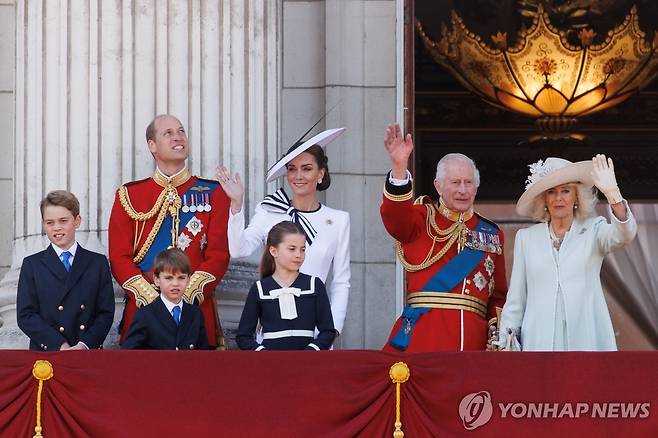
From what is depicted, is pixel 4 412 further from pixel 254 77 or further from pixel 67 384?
pixel 254 77

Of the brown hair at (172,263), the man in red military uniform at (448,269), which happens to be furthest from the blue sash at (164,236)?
the man in red military uniform at (448,269)

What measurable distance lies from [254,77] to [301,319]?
2.21m

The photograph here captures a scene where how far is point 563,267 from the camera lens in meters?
8.62

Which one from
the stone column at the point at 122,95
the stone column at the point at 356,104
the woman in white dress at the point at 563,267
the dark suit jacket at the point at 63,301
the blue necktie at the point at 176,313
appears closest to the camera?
the woman in white dress at the point at 563,267

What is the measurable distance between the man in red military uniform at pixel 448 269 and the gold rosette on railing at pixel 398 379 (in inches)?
34.4

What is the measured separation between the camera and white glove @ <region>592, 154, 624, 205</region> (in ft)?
27.1

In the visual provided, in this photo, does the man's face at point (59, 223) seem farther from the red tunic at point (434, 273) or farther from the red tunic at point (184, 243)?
the red tunic at point (434, 273)

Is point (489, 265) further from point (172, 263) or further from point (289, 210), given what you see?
point (172, 263)

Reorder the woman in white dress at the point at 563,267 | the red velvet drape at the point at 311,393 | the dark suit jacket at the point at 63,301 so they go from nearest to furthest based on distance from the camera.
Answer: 1. the red velvet drape at the point at 311,393
2. the woman in white dress at the point at 563,267
3. the dark suit jacket at the point at 63,301

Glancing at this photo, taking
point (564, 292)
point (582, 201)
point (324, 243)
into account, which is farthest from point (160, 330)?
point (582, 201)

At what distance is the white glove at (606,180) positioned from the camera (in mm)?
8250

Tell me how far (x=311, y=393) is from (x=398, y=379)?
14.7 inches

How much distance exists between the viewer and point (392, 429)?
803 cm

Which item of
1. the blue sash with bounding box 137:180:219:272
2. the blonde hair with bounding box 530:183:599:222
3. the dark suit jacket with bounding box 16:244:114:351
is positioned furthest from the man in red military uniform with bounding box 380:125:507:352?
the dark suit jacket with bounding box 16:244:114:351
